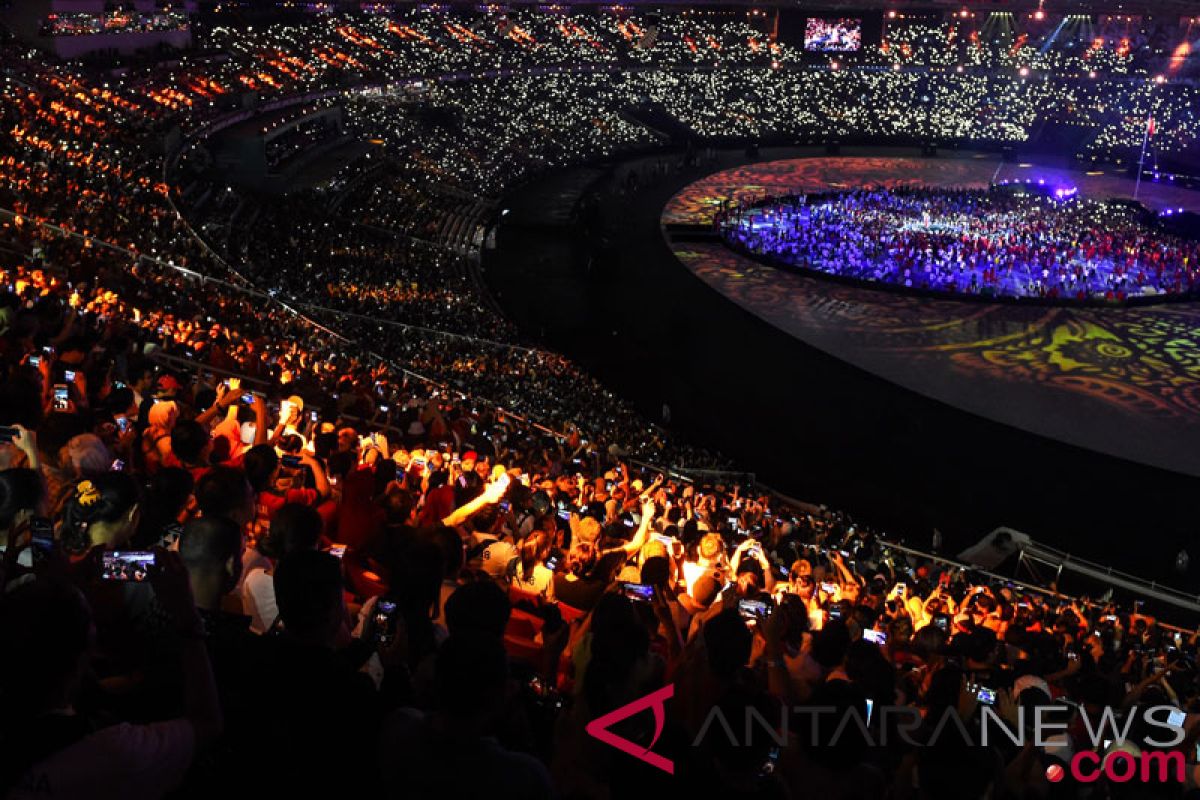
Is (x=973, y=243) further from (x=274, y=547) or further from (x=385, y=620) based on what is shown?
(x=385, y=620)

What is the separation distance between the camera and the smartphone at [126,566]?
4.02m

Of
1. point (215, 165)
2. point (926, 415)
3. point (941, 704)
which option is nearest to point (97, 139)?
point (215, 165)

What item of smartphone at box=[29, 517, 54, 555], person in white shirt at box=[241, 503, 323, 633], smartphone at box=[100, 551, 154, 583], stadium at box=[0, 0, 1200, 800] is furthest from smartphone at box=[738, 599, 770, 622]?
smartphone at box=[29, 517, 54, 555]

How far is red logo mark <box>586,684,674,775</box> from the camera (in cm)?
358

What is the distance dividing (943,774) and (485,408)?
14.6 meters

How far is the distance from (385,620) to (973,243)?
38348mm

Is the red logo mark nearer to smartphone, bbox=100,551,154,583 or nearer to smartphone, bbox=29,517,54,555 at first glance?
smartphone, bbox=100,551,154,583

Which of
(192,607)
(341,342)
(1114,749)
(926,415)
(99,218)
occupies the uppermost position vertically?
(192,607)

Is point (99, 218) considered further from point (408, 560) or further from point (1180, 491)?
point (1180, 491)

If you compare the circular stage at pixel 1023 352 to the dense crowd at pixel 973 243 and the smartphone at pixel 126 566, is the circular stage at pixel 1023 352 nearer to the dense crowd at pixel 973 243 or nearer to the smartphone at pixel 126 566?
the dense crowd at pixel 973 243

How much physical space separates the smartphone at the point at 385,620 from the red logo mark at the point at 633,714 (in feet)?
3.98

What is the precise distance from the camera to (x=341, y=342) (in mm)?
20641

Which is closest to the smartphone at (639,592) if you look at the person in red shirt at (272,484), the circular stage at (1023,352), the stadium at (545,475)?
the stadium at (545,475)

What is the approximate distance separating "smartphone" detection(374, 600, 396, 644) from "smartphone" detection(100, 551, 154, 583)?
3.50 feet
